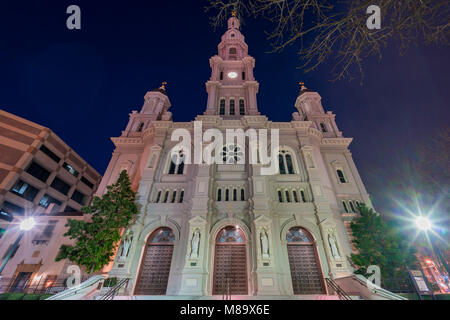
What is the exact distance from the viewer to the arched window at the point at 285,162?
858 inches

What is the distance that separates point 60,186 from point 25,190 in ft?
18.6

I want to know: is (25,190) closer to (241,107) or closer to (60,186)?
(60,186)

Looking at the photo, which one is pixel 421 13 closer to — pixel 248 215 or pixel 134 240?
pixel 248 215

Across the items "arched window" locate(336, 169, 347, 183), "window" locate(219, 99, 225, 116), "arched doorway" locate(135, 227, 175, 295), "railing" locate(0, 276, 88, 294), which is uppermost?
"window" locate(219, 99, 225, 116)

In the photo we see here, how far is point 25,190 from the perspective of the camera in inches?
1078

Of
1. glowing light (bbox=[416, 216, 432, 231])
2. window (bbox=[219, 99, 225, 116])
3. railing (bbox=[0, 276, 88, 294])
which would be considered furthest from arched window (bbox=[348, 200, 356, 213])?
railing (bbox=[0, 276, 88, 294])

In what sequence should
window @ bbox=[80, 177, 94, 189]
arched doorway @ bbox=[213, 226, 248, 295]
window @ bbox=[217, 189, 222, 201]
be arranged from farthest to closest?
window @ bbox=[80, 177, 94, 189] < window @ bbox=[217, 189, 222, 201] < arched doorway @ bbox=[213, 226, 248, 295]

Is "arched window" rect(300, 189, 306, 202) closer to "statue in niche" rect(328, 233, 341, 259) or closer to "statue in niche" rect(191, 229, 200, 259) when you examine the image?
"statue in niche" rect(328, 233, 341, 259)

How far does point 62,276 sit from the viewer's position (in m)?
16.9

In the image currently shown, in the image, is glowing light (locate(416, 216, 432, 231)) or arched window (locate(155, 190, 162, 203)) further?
arched window (locate(155, 190, 162, 203))

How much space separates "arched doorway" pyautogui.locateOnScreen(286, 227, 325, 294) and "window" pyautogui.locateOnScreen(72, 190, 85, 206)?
35.0 m

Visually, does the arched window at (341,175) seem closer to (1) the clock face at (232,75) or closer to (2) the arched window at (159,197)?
(2) the arched window at (159,197)

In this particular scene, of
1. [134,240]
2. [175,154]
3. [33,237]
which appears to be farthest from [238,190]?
[33,237]

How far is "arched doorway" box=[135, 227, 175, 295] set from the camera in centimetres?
1558
